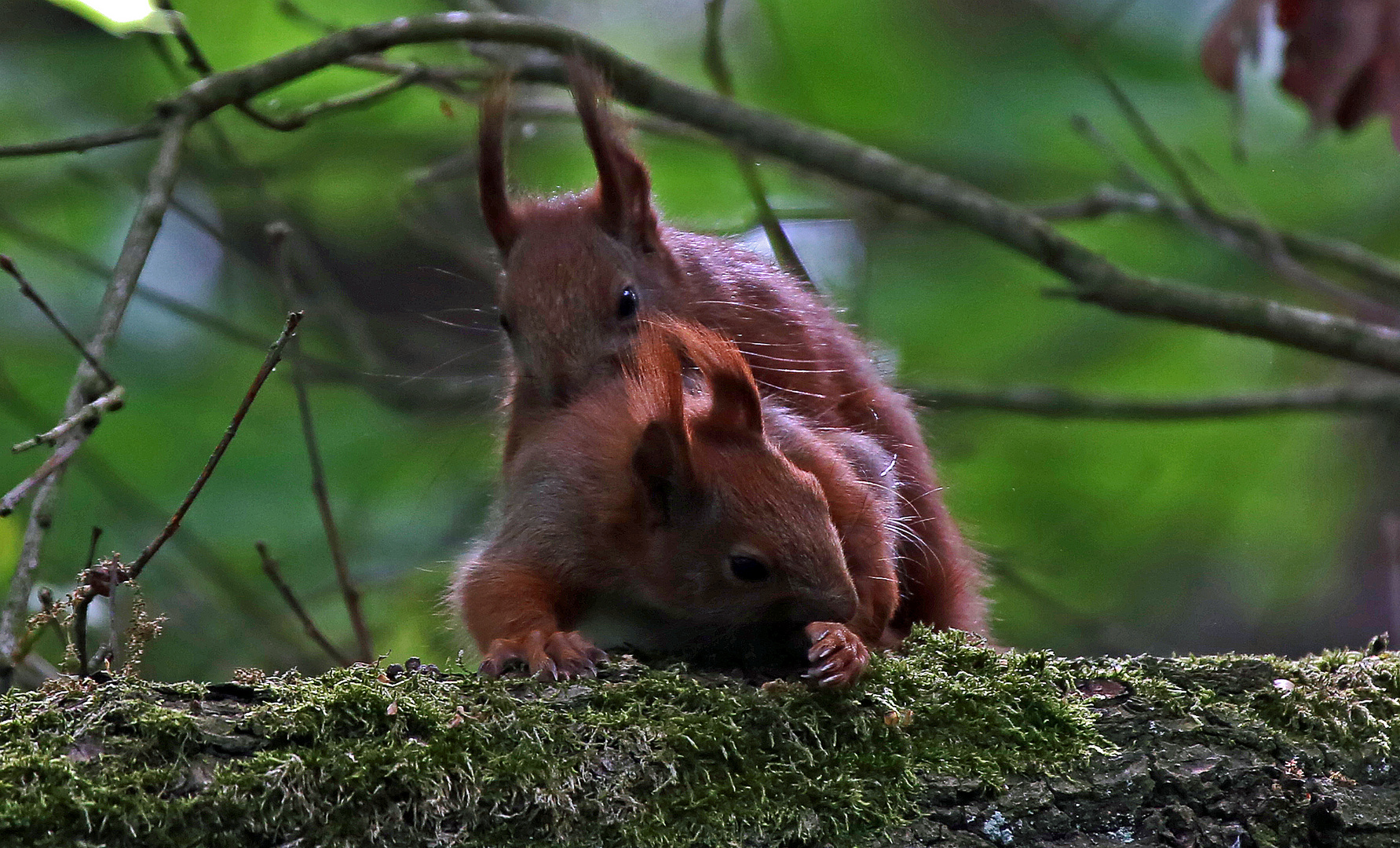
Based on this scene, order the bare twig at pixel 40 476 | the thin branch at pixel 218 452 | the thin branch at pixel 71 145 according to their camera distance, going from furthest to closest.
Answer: the thin branch at pixel 71 145, the thin branch at pixel 218 452, the bare twig at pixel 40 476

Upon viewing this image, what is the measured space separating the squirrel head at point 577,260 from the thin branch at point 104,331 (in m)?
0.66

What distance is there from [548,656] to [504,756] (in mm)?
292

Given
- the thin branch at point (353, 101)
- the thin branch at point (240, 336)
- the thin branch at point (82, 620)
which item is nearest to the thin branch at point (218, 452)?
the thin branch at point (82, 620)

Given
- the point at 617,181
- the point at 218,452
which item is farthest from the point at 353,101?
the point at 218,452

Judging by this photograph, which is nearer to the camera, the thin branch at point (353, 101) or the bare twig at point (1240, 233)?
the thin branch at point (353, 101)

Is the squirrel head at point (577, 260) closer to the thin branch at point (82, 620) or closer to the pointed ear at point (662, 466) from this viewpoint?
the pointed ear at point (662, 466)

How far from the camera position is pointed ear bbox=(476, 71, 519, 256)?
2.90m

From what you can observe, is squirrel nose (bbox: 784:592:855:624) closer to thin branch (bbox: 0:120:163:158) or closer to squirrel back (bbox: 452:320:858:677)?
squirrel back (bbox: 452:320:858:677)

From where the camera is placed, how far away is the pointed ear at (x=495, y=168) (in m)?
2.90

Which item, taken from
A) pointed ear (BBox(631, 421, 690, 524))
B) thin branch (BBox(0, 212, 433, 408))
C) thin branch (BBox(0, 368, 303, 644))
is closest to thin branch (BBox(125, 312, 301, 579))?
pointed ear (BBox(631, 421, 690, 524))

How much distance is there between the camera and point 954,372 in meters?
5.02

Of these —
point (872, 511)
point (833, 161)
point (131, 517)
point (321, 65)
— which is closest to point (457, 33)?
point (321, 65)

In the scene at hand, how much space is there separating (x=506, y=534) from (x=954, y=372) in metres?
2.91

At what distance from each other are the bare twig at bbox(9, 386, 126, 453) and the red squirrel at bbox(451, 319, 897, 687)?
27.1 inches
